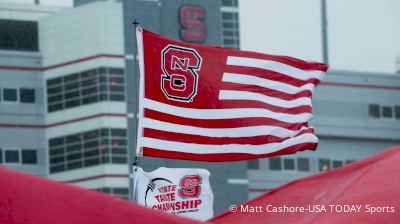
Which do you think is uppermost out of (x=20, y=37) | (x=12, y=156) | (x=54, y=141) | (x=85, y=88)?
(x=20, y=37)

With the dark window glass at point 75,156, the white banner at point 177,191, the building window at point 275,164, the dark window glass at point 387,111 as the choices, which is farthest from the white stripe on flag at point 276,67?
the dark window glass at point 387,111

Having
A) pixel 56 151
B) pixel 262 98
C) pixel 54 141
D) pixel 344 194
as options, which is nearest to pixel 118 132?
pixel 56 151

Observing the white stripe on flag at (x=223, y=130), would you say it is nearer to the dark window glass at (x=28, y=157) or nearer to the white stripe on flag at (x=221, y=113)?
the white stripe on flag at (x=221, y=113)

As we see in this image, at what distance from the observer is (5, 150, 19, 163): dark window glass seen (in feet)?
237

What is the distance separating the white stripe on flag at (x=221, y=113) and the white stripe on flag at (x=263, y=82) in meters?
0.28

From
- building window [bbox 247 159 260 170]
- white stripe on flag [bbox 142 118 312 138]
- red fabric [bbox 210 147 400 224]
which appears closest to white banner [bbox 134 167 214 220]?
white stripe on flag [bbox 142 118 312 138]

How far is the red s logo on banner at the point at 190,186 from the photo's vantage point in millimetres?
14735

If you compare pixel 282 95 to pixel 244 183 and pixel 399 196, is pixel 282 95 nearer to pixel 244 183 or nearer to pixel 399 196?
pixel 399 196

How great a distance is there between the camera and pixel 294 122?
14.0m

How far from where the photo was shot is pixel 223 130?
13.5 m

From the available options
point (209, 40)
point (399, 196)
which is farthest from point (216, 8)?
→ point (399, 196)

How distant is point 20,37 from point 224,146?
63.5 m

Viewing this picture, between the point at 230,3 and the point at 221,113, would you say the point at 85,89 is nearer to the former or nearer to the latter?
the point at 230,3

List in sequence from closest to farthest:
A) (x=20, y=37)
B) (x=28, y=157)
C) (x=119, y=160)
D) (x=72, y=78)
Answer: (x=119, y=160), (x=28, y=157), (x=72, y=78), (x=20, y=37)
